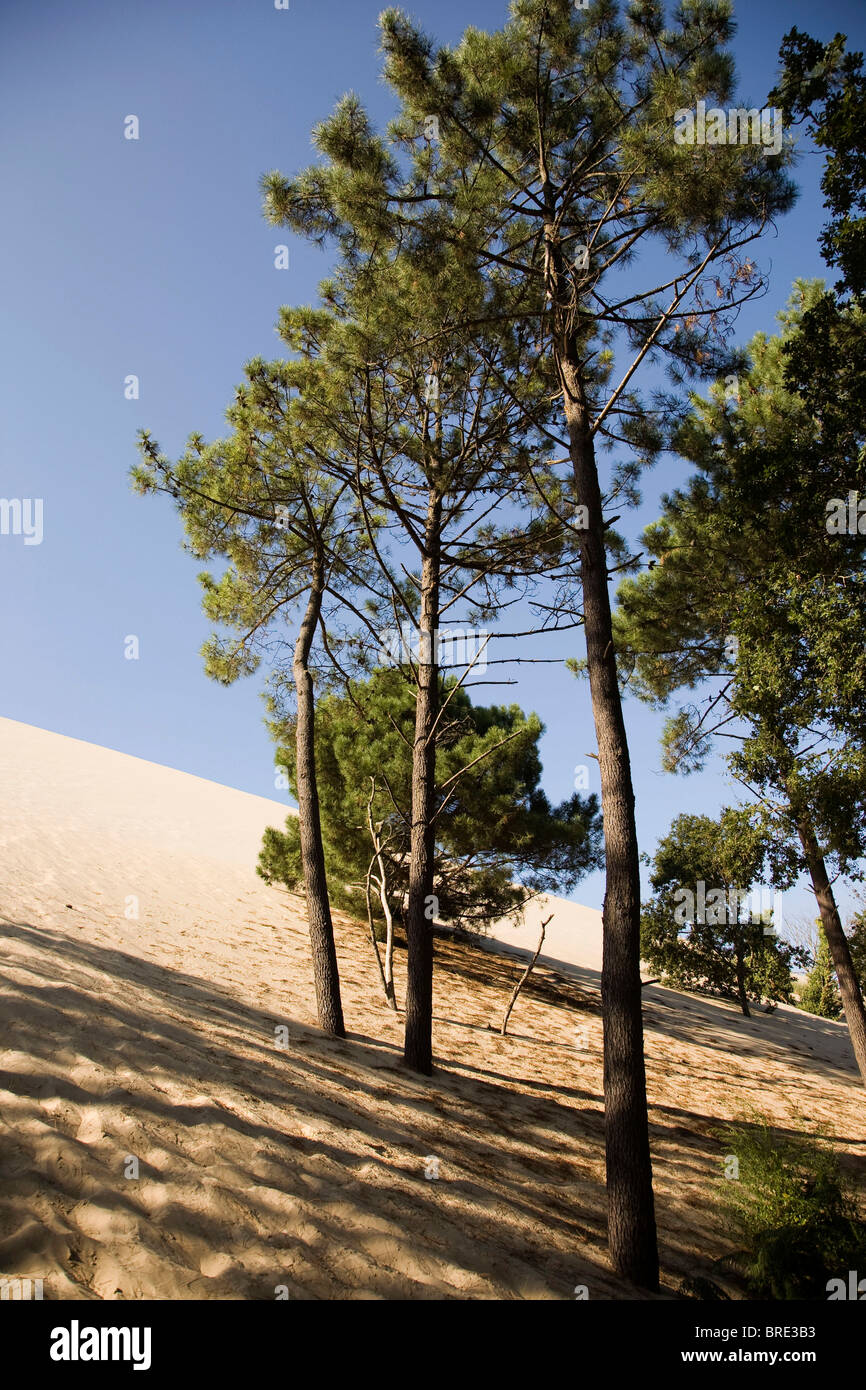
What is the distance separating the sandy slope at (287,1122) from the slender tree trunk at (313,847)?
0.33m

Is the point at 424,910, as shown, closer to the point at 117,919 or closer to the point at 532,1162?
the point at 532,1162

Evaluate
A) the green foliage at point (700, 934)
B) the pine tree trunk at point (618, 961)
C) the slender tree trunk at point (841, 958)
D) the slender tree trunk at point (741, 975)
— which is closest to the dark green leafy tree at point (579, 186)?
the pine tree trunk at point (618, 961)

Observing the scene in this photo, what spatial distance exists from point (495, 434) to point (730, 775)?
4.50 m

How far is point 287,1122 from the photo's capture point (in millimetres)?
3977

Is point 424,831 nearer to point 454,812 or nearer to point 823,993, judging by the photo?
point 454,812

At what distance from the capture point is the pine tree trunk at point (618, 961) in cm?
364

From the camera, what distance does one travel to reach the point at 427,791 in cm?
658

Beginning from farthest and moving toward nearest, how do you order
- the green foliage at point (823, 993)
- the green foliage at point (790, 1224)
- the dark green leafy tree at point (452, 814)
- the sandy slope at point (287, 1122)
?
the green foliage at point (823, 993) < the dark green leafy tree at point (452, 814) < the green foliage at point (790, 1224) < the sandy slope at point (287, 1122)

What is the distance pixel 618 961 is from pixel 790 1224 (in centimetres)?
178

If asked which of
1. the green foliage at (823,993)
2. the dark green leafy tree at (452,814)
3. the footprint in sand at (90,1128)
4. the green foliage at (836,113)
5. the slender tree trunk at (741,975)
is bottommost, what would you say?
the green foliage at (823,993)

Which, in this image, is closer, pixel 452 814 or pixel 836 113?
pixel 836 113

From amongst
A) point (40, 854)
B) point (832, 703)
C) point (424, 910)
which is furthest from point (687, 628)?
point (40, 854)

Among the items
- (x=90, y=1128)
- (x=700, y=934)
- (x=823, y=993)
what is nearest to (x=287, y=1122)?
(x=90, y=1128)

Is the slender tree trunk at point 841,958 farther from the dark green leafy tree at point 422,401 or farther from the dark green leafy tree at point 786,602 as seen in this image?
the dark green leafy tree at point 422,401
